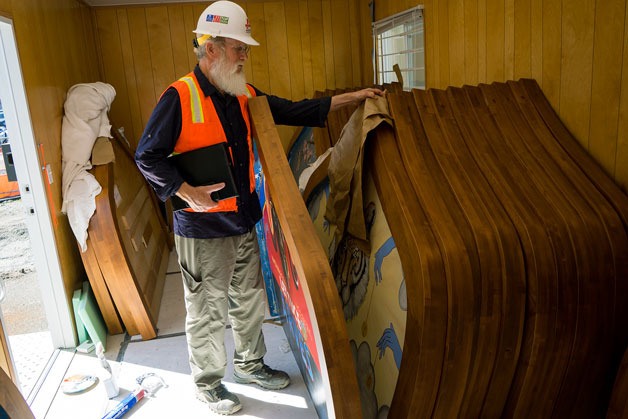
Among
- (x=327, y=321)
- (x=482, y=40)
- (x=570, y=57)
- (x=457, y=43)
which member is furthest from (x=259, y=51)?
(x=327, y=321)

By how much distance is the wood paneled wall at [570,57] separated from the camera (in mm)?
1710

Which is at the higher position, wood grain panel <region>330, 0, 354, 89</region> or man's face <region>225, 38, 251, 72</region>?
wood grain panel <region>330, 0, 354, 89</region>

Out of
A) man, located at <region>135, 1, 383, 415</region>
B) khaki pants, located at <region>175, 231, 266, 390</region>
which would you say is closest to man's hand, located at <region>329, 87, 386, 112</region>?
man, located at <region>135, 1, 383, 415</region>

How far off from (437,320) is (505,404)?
17.2 inches

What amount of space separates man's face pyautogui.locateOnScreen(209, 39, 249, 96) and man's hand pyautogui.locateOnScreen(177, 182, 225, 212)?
0.40 metres

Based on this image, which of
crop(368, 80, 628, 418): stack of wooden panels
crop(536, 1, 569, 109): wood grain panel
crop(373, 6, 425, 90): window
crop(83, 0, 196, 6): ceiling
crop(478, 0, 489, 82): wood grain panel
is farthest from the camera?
crop(83, 0, 196, 6): ceiling

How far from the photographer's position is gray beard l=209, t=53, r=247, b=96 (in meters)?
2.13

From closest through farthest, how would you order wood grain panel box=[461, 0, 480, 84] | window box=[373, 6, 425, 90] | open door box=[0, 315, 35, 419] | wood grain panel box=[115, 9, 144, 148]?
open door box=[0, 315, 35, 419]
wood grain panel box=[461, 0, 480, 84]
window box=[373, 6, 425, 90]
wood grain panel box=[115, 9, 144, 148]

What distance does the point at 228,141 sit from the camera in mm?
2186

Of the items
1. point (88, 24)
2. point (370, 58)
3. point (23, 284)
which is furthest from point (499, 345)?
point (88, 24)

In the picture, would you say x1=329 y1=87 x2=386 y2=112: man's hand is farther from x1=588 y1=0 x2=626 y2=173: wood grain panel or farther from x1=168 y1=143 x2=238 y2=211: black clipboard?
x1=588 y1=0 x2=626 y2=173: wood grain panel

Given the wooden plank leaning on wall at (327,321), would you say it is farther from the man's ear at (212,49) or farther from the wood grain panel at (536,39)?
the wood grain panel at (536,39)

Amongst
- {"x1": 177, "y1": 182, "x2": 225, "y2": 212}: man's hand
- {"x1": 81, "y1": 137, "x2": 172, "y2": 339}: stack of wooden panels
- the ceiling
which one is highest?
the ceiling

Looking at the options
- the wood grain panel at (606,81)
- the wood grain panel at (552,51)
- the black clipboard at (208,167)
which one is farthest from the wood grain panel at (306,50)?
the wood grain panel at (606,81)
